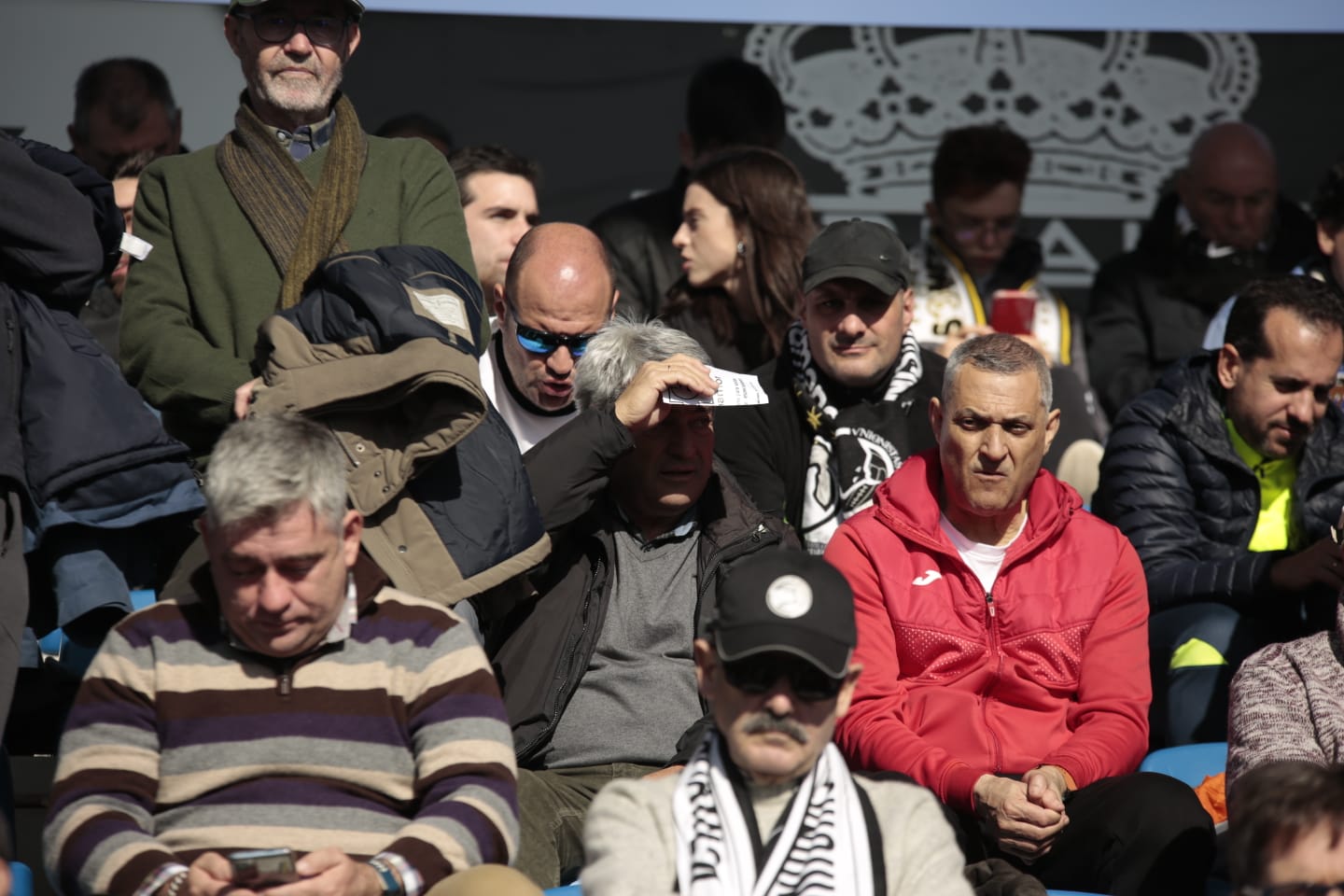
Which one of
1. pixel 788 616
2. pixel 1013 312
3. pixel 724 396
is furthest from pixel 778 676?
pixel 1013 312

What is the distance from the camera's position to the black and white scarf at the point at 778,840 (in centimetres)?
264

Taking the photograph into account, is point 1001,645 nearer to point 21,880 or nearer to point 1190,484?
point 1190,484

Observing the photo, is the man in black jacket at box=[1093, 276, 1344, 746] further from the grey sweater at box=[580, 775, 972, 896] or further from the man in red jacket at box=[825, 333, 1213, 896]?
the grey sweater at box=[580, 775, 972, 896]

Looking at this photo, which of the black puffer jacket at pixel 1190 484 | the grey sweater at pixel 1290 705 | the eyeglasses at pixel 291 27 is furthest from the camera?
the black puffer jacket at pixel 1190 484

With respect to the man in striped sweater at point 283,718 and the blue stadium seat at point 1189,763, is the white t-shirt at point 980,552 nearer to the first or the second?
the blue stadium seat at point 1189,763

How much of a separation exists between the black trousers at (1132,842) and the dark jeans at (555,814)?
2.41 ft

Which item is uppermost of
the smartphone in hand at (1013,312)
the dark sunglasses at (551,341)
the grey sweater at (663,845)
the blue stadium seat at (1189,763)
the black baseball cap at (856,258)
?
the black baseball cap at (856,258)

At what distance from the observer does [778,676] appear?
2.68 metres

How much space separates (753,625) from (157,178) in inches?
76.2

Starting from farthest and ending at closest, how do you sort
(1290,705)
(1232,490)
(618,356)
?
(1232,490), (618,356), (1290,705)

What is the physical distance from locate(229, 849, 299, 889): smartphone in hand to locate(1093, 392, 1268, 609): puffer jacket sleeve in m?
2.30

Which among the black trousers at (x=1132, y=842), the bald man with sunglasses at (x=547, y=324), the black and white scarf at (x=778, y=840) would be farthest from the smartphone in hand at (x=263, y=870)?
the bald man with sunglasses at (x=547, y=324)

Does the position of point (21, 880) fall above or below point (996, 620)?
below

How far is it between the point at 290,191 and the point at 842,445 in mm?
1471
